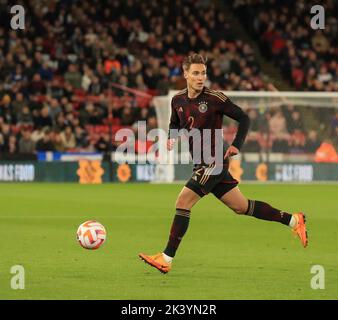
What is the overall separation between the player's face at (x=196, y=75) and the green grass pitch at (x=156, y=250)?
180 centimetres

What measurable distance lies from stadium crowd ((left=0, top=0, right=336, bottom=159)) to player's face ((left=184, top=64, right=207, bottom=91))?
17.3 metres

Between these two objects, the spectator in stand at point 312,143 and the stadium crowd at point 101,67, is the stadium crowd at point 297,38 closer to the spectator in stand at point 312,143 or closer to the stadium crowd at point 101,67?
the stadium crowd at point 101,67

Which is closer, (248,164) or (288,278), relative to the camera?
(288,278)

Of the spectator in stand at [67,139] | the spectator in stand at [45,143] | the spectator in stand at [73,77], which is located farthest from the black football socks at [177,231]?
the spectator in stand at [73,77]

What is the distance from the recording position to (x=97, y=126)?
92.8 ft

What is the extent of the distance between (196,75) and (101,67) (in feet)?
65.7

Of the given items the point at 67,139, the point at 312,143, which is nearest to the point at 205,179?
the point at 67,139

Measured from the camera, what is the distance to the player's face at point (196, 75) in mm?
9893

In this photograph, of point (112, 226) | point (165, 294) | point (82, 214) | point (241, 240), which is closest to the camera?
point (165, 294)

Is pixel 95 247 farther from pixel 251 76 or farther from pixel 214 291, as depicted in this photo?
pixel 251 76

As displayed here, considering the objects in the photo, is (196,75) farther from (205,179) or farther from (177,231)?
(177,231)

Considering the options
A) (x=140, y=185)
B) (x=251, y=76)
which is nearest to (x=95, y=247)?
(x=140, y=185)

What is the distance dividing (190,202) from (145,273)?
82 cm

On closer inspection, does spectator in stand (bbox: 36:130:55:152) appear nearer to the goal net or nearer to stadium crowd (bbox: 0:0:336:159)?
stadium crowd (bbox: 0:0:336:159)
